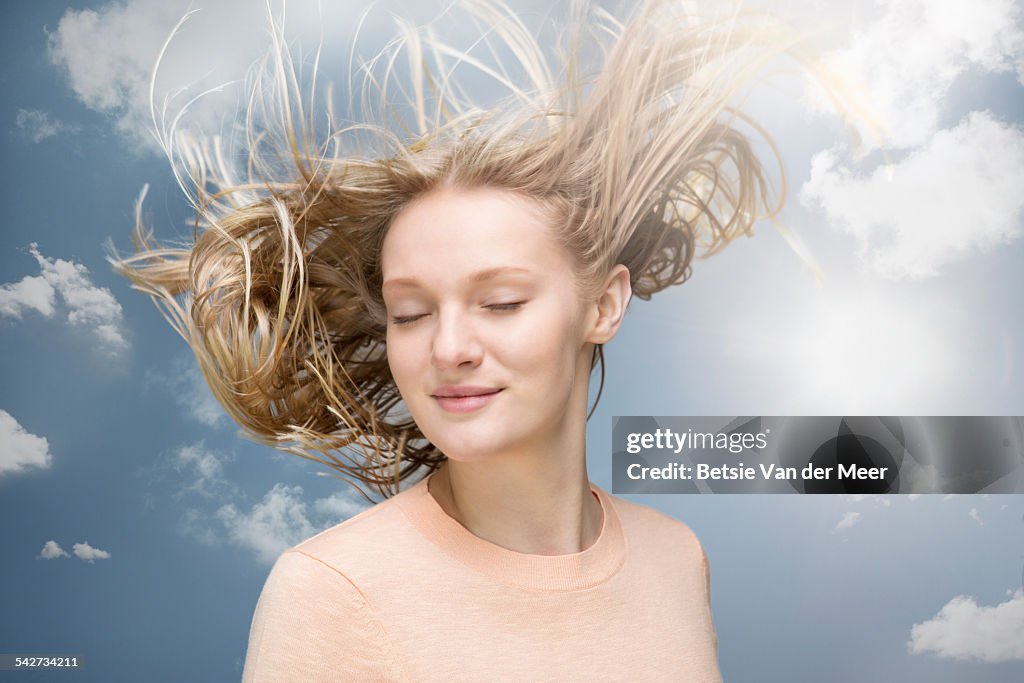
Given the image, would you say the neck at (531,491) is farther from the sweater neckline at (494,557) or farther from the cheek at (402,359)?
the cheek at (402,359)

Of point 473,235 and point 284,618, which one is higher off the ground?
point 473,235

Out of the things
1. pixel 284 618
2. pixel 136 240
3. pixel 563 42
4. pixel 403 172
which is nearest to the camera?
pixel 284 618

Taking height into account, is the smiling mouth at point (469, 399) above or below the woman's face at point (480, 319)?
below

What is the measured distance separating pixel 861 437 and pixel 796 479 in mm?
224

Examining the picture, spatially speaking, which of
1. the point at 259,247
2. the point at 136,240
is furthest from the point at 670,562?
the point at 136,240

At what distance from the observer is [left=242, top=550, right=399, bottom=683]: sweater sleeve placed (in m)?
1.48

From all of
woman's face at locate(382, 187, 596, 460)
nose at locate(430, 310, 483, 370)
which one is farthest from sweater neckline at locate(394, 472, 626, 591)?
nose at locate(430, 310, 483, 370)

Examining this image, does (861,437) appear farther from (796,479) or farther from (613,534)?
(613,534)

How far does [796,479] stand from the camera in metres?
3.13

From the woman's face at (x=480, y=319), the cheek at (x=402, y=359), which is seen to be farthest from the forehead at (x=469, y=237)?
the cheek at (x=402, y=359)

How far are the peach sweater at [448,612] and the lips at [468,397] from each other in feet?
0.63

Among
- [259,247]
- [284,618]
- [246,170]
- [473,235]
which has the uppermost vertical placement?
[246,170]

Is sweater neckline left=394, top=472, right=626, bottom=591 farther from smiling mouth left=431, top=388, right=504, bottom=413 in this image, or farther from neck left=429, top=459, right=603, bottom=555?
smiling mouth left=431, top=388, right=504, bottom=413

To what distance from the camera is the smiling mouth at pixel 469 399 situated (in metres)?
1.59
